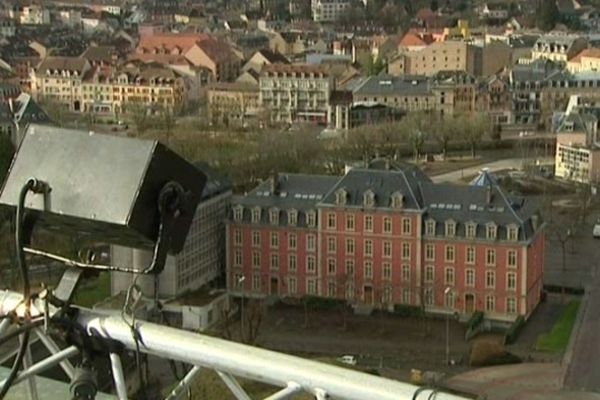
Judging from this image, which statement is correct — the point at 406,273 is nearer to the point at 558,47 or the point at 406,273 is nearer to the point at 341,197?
the point at 341,197

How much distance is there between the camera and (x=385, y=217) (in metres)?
6.61

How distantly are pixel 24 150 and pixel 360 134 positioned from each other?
34.6ft

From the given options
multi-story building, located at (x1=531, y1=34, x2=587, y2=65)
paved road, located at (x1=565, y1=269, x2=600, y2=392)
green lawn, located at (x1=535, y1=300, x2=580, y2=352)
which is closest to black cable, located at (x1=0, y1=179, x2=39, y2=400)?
paved road, located at (x1=565, y1=269, x2=600, y2=392)

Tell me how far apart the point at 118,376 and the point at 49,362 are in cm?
7

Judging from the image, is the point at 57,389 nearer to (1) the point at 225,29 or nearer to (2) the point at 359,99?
(2) the point at 359,99

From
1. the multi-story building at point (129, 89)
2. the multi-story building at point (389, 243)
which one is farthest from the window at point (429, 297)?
the multi-story building at point (129, 89)

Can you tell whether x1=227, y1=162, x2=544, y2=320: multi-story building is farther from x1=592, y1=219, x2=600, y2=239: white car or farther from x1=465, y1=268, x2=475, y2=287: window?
x1=592, y1=219, x2=600, y2=239: white car

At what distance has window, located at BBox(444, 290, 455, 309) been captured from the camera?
6489 millimetres

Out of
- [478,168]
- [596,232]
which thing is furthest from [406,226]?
[478,168]

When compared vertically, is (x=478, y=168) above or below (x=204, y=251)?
below

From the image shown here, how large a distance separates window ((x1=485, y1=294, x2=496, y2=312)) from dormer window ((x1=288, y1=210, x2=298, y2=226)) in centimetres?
120

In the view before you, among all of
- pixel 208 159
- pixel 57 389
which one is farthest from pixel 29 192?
pixel 208 159

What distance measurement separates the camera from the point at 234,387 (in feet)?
2.82

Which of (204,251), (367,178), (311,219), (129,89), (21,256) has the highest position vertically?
(21,256)
